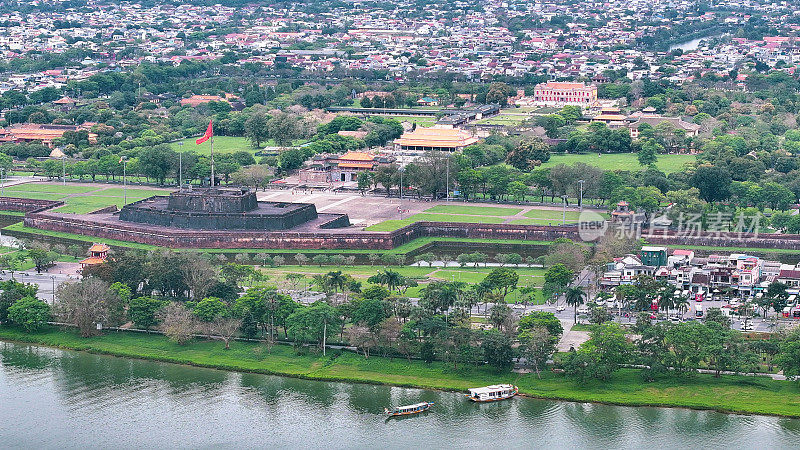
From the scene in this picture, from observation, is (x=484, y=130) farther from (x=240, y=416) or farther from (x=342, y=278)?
(x=240, y=416)


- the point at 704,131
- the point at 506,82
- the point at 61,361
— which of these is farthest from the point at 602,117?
the point at 61,361

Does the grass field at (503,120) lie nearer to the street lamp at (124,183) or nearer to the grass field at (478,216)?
the street lamp at (124,183)

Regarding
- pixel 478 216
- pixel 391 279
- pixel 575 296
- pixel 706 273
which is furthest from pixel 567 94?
pixel 575 296

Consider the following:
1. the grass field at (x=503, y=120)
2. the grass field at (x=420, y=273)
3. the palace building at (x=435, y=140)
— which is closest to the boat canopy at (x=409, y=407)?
the grass field at (x=420, y=273)

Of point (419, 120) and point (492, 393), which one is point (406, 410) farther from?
point (419, 120)

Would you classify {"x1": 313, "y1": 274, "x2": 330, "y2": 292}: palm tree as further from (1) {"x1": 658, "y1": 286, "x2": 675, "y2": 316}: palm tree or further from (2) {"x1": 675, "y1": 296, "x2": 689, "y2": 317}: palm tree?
(2) {"x1": 675, "y1": 296, "x2": 689, "y2": 317}: palm tree
